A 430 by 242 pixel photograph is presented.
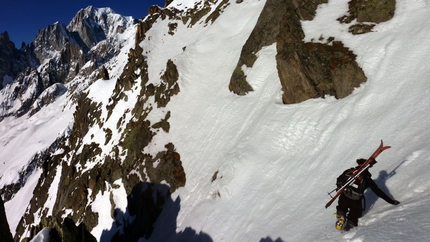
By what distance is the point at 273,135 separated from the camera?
1761cm

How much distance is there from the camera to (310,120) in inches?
629

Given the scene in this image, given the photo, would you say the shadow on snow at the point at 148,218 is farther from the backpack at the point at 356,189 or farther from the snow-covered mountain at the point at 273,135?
the backpack at the point at 356,189

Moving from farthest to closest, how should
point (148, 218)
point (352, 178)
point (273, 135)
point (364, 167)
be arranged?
point (148, 218), point (273, 135), point (352, 178), point (364, 167)

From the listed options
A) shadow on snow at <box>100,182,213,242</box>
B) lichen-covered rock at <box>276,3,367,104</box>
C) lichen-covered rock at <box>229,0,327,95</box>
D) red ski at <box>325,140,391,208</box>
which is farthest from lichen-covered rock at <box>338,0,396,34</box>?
shadow on snow at <box>100,182,213,242</box>

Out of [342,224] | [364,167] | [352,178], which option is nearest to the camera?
[364,167]

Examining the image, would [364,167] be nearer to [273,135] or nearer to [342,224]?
[342,224]

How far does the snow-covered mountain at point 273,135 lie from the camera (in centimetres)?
1080

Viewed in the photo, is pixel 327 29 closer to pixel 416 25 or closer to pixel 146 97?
pixel 416 25

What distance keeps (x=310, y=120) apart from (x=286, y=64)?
5.33m

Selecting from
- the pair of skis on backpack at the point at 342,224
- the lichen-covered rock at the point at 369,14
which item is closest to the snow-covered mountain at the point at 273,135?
the lichen-covered rock at the point at 369,14

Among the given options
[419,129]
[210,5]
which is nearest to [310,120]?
[419,129]

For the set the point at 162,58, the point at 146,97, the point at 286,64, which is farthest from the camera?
the point at 162,58

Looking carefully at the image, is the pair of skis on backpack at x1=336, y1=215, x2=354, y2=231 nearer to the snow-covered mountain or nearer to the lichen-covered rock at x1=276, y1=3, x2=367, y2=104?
the snow-covered mountain

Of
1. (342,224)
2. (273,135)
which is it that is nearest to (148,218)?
(273,135)
